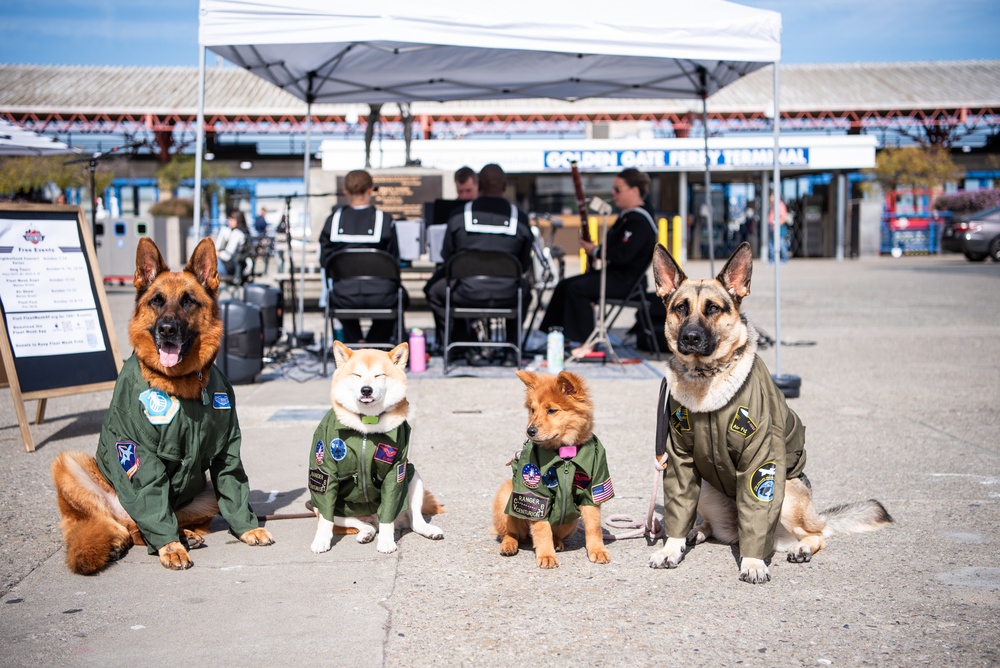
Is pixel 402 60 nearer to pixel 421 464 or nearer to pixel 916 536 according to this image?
pixel 421 464

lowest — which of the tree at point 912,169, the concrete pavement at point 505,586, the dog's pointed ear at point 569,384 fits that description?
the concrete pavement at point 505,586

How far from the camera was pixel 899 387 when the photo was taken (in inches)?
311

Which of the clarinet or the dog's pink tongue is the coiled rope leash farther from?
the clarinet

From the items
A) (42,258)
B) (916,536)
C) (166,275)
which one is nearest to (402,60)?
(42,258)

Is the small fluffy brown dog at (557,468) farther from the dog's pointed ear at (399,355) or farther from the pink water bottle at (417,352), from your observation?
the pink water bottle at (417,352)

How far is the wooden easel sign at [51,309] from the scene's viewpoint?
6.03 m

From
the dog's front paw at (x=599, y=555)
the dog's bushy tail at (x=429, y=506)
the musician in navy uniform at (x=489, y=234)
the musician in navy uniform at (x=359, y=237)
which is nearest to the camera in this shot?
the dog's front paw at (x=599, y=555)

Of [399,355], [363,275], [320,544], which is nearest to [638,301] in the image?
[363,275]

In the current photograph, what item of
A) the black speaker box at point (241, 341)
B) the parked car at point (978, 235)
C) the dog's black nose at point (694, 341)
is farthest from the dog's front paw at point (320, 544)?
the parked car at point (978, 235)

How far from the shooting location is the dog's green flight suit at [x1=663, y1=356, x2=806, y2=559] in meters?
3.50

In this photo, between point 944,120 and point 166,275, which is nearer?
point 166,275

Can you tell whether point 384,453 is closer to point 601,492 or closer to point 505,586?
point 505,586

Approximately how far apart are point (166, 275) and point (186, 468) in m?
0.85

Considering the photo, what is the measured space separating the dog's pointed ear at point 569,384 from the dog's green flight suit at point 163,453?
4.92 feet
